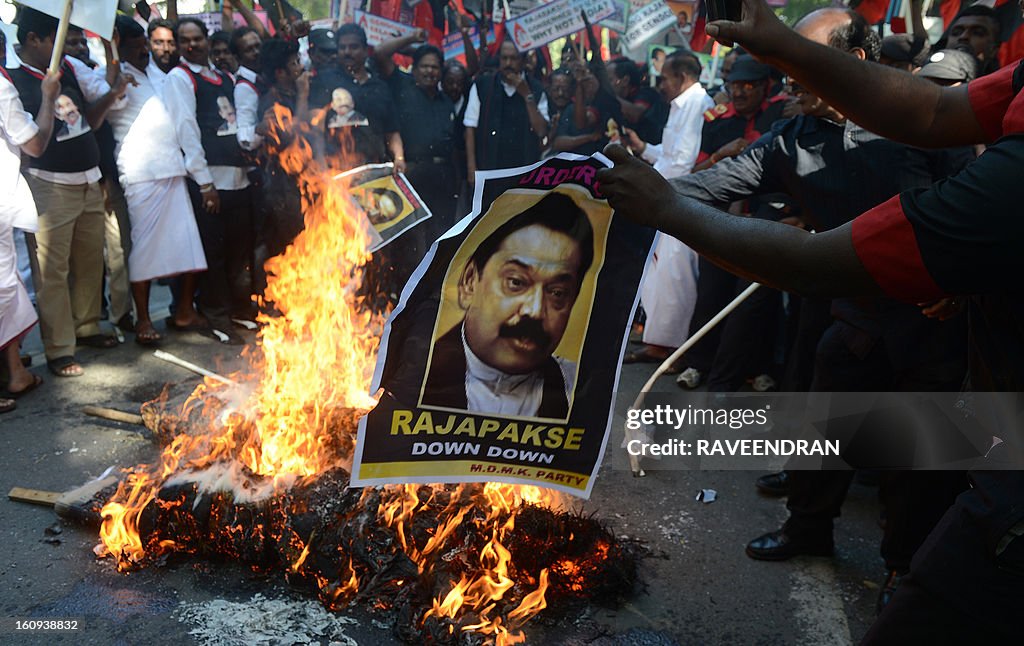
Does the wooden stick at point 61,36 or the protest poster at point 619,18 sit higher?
the protest poster at point 619,18

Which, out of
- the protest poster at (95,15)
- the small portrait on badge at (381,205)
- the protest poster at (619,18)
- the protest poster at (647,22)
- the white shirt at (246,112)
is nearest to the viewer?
the small portrait on badge at (381,205)

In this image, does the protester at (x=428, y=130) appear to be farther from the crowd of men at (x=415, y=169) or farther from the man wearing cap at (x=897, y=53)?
the man wearing cap at (x=897, y=53)

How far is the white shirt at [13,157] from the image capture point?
5410 mm

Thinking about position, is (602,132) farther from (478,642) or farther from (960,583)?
(960,583)

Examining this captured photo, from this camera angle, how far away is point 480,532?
3.47 m

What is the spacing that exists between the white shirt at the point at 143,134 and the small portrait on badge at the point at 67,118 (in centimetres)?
67

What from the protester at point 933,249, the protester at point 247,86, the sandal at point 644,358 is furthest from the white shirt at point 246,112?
the protester at point 933,249

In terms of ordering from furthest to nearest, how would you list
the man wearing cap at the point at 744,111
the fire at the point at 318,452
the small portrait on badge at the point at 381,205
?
the man wearing cap at the point at 744,111
the small portrait on badge at the point at 381,205
the fire at the point at 318,452

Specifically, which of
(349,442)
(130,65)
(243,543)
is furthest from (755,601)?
(130,65)

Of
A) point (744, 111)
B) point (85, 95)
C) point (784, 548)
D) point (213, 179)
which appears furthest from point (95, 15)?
point (784, 548)

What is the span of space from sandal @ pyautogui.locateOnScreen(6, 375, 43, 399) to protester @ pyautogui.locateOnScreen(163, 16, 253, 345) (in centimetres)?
163

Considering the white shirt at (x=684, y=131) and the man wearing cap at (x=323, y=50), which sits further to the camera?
the man wearing cap at (x=323, y=50)

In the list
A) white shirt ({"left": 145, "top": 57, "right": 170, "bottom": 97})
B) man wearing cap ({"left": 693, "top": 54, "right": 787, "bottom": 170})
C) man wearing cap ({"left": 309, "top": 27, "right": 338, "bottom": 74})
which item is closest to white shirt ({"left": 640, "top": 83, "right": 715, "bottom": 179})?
man wearing cap ({"left": 693, "top": 54, "right": 787, "bottom": 170})

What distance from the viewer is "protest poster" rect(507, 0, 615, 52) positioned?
9023mm
